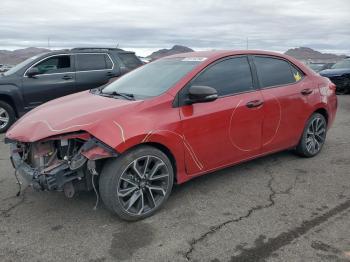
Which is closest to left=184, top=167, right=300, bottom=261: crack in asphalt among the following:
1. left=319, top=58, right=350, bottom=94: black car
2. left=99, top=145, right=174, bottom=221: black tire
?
left=99, top=145, right=174, bottom=221: black tire

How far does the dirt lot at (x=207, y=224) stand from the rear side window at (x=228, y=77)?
1.15 metres

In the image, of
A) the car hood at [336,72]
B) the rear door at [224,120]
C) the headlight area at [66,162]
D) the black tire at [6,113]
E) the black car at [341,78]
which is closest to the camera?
the headlight area at [66,162]

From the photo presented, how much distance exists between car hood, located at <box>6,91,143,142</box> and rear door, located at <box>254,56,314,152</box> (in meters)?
1.80

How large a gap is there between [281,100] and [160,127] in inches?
75.6

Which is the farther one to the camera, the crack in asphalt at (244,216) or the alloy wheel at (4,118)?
the alloy wheel at (4,118)

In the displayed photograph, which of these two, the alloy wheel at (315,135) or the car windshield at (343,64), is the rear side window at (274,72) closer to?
the alloy wheel at (315,135)

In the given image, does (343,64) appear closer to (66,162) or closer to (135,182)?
(135,182)

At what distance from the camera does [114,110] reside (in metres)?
3.77

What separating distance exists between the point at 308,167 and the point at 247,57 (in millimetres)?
1740

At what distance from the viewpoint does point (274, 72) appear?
5109 millimetres

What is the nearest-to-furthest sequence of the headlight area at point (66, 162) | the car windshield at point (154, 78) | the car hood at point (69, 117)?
the headlight area at point (66, 162) → the car hood at point (69, 117) → the car windshield at point (154, 78)

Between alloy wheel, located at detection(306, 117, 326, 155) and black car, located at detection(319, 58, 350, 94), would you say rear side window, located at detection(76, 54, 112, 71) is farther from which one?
black car, located at detection(319, 58, 350, 94)

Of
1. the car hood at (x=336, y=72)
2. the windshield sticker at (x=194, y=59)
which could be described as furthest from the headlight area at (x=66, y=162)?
the car hood at (x=336, y=72)

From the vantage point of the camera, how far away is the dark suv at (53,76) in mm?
8312
